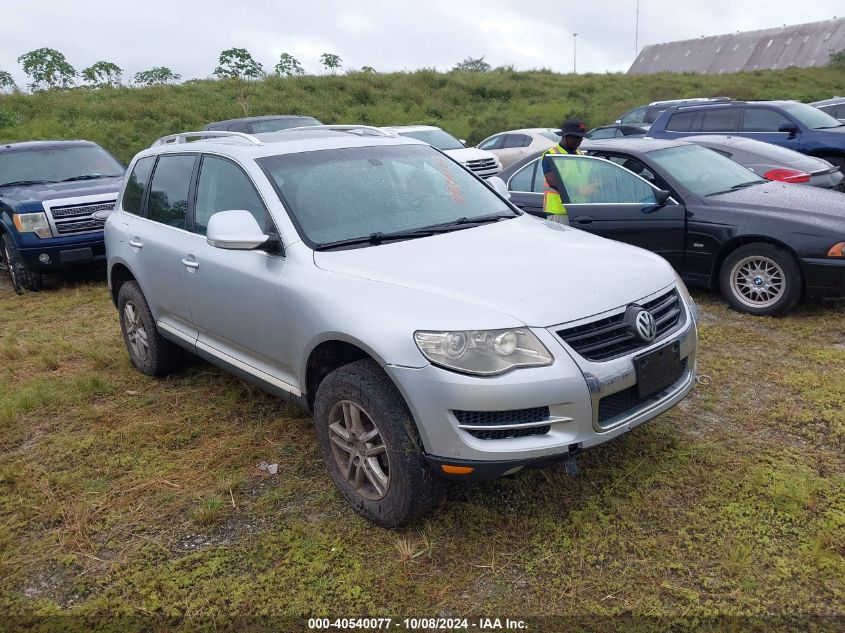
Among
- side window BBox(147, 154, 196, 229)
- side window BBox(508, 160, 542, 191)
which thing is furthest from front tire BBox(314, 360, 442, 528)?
side window BBox(508, 160, 542, 191)

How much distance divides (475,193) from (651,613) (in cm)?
251

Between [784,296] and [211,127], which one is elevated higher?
[211,127]

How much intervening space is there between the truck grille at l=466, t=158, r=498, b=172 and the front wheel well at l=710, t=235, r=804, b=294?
732cm

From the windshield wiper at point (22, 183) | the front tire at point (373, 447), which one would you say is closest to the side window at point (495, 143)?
the windshield wiper at point (22, 183)

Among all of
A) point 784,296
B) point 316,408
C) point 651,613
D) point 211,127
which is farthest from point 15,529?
point 211,127

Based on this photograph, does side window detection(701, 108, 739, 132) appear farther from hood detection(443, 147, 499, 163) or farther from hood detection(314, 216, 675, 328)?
hood detection(314, 216, 675, 328)

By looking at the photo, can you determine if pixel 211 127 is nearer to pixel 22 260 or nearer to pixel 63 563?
pixel 22 260

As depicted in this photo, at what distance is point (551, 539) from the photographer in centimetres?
306

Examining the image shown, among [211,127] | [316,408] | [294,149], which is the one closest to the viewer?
[316,408]

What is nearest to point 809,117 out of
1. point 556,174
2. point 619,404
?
point 556,174

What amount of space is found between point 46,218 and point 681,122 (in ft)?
32.8

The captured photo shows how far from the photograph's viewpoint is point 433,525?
126 inches

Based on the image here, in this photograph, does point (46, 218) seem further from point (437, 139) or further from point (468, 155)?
point (437, 139)

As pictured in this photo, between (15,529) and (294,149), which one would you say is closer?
(15,529)
